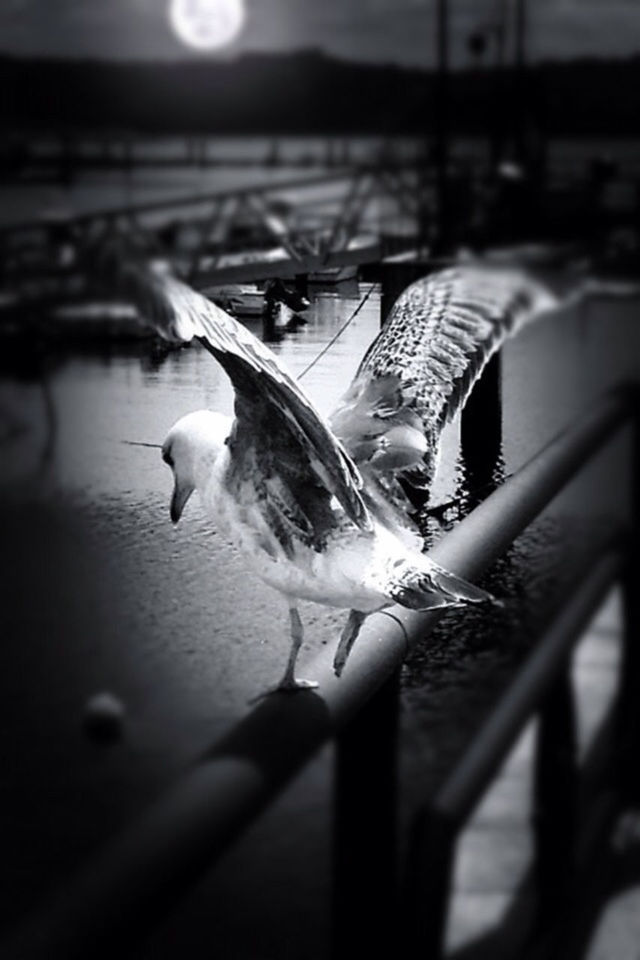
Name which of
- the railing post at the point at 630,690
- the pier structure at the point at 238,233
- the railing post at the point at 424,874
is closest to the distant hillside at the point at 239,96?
the pier structure at the point at 238,233

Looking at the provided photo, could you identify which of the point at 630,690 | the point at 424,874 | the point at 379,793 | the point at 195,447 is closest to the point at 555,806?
the point at 630,690

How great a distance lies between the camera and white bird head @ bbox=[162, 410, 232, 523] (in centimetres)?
48

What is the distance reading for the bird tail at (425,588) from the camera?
0.50 m

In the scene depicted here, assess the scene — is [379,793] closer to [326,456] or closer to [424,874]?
[424,874]

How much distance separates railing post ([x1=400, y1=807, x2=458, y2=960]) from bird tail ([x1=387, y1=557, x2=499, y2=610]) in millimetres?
381

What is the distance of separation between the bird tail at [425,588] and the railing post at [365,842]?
0.68 feet

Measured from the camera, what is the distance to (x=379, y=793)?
2.47ft

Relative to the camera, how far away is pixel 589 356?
92 centimetres

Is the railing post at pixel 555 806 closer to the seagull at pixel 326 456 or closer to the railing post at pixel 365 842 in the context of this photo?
the railing post at pixel 365 842

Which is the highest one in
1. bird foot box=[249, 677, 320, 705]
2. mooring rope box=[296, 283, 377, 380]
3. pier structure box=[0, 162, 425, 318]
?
pier structure box=[0, 162, 425, 318]

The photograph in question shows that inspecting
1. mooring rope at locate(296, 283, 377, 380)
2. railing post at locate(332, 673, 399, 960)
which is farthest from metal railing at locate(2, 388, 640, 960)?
mooring rope at locate(296, 283, 377, 380)

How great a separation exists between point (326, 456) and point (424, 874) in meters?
0.44

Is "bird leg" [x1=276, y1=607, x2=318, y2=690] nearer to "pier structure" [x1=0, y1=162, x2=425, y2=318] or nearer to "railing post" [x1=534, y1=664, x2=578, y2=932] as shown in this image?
"pier structure" [x1=0, y1=162, x2=425, y2=318]

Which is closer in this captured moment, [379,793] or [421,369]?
[421,369]
